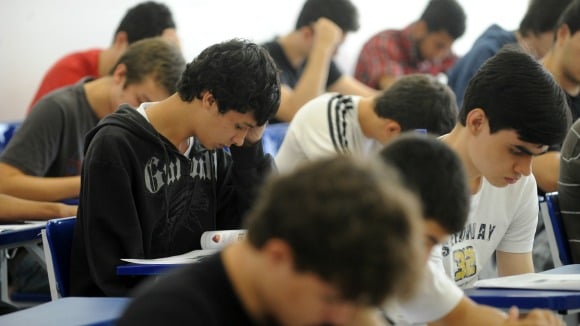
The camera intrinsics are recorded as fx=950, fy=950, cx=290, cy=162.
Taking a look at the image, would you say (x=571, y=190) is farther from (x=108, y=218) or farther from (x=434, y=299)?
(x=108, y=218)

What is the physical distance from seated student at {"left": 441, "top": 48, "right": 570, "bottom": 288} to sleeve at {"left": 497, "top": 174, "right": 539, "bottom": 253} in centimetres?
5

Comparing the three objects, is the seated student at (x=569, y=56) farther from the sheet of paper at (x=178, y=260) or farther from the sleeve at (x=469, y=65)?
the sheet of paper at (x=178, y=260)

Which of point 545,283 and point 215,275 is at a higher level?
point 215,275

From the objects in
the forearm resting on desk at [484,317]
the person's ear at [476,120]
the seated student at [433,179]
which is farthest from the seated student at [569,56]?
the seated student at [433,179]

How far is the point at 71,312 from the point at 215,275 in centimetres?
77

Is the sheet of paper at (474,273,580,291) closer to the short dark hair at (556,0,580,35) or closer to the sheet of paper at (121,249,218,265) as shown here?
the sheet of paper at (121,249,218,265)

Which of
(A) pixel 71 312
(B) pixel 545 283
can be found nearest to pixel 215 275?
(A) pixel 71 312

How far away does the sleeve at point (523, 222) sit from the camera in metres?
2.39

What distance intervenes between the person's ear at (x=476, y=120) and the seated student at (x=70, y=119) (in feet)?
3.75

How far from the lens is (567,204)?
258cm

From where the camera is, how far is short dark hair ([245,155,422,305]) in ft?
3.18

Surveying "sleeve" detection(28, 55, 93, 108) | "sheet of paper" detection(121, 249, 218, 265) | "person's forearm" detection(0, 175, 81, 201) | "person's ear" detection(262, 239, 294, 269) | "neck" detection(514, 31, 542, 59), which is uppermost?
"person's ear" detection(262, 239, 294, 269)

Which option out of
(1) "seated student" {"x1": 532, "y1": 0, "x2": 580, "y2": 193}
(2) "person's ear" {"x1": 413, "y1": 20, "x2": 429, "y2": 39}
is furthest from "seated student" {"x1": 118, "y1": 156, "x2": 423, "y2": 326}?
(2) "person's ear" {"x1": 413, "y1": 20, "x2": 429, "y2": 39}

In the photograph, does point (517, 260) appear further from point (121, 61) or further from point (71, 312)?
point (121, 61)
